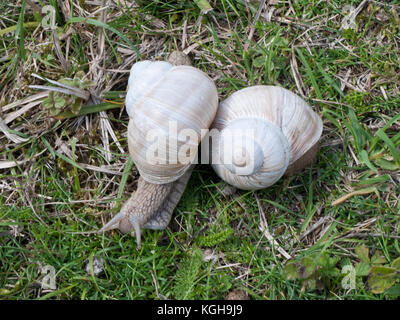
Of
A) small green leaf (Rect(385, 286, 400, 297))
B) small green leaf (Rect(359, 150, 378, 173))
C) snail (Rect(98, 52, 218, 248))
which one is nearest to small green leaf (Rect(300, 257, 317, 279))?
small green leaf (Rect(385, 286, 400, 297))

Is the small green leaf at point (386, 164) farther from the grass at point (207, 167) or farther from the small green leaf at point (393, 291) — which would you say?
the small green leaf at point (393, 291)

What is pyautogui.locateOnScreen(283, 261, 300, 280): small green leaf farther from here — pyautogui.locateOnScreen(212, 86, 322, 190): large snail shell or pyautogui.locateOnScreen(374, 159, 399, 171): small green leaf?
pyautogui.locateOnScreen(374, 159, 399, 171): small green leaf

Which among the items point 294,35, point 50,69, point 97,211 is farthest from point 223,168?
point 50,69

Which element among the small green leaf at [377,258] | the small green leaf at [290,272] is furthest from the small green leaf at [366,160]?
the small green leaf at [290,272]

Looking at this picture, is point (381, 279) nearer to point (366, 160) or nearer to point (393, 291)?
point (393, 291)
